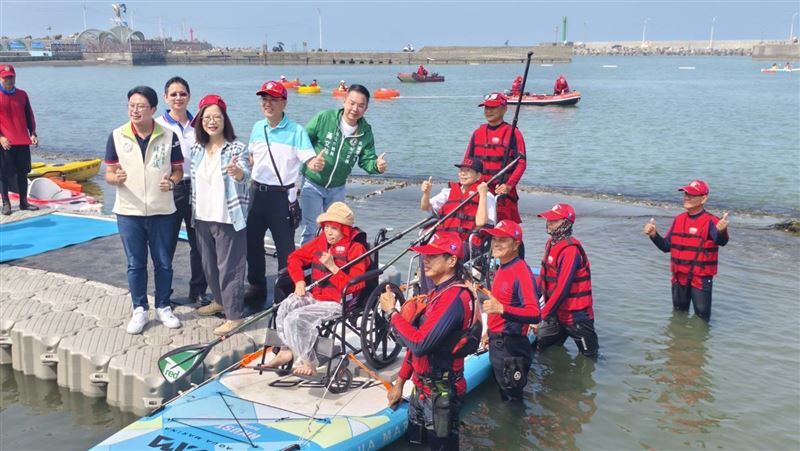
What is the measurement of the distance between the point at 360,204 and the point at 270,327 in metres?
11.8

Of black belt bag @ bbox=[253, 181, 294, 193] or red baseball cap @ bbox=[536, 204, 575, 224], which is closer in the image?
red baseball cap @ bbox=[536, 204, 575, 224]

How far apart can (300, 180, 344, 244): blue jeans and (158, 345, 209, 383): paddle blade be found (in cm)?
222

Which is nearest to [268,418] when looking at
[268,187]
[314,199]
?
→ [268,187]

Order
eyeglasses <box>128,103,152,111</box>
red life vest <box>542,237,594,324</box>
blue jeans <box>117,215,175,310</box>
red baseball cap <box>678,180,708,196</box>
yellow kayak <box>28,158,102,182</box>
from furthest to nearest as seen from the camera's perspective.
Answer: yellow kayak <box>28,158,102,182</box> < red baseball cap <box>678,180,708,196</box> < red life vest <box>542,237,594,324</box> < blue jeans <box>117,215,175,310</box> < eyeglasses <box>128,103,152,111</box>

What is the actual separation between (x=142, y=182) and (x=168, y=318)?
4.86ft

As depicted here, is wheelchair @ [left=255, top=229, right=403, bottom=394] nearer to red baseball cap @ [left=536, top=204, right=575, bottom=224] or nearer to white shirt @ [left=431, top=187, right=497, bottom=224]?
white shirt @ [left=431, top=187, right=497, bottom=224]

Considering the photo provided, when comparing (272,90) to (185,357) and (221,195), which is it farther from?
(185,357)

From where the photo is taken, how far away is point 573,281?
7207 mm

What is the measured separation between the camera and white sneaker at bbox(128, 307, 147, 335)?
6926 mm

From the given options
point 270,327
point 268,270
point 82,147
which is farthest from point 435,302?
point 82,147

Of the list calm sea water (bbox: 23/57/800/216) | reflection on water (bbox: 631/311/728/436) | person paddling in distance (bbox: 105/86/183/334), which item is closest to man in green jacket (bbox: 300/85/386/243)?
person paddling in distance (bbox: 105/86/183/334)

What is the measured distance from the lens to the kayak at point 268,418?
515cm

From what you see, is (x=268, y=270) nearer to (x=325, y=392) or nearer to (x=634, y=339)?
(x=325, y=392)

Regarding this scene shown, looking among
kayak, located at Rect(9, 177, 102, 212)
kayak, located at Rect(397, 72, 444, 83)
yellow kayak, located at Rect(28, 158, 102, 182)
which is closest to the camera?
kayak, located at Rect(9, 177, 102, 212)
